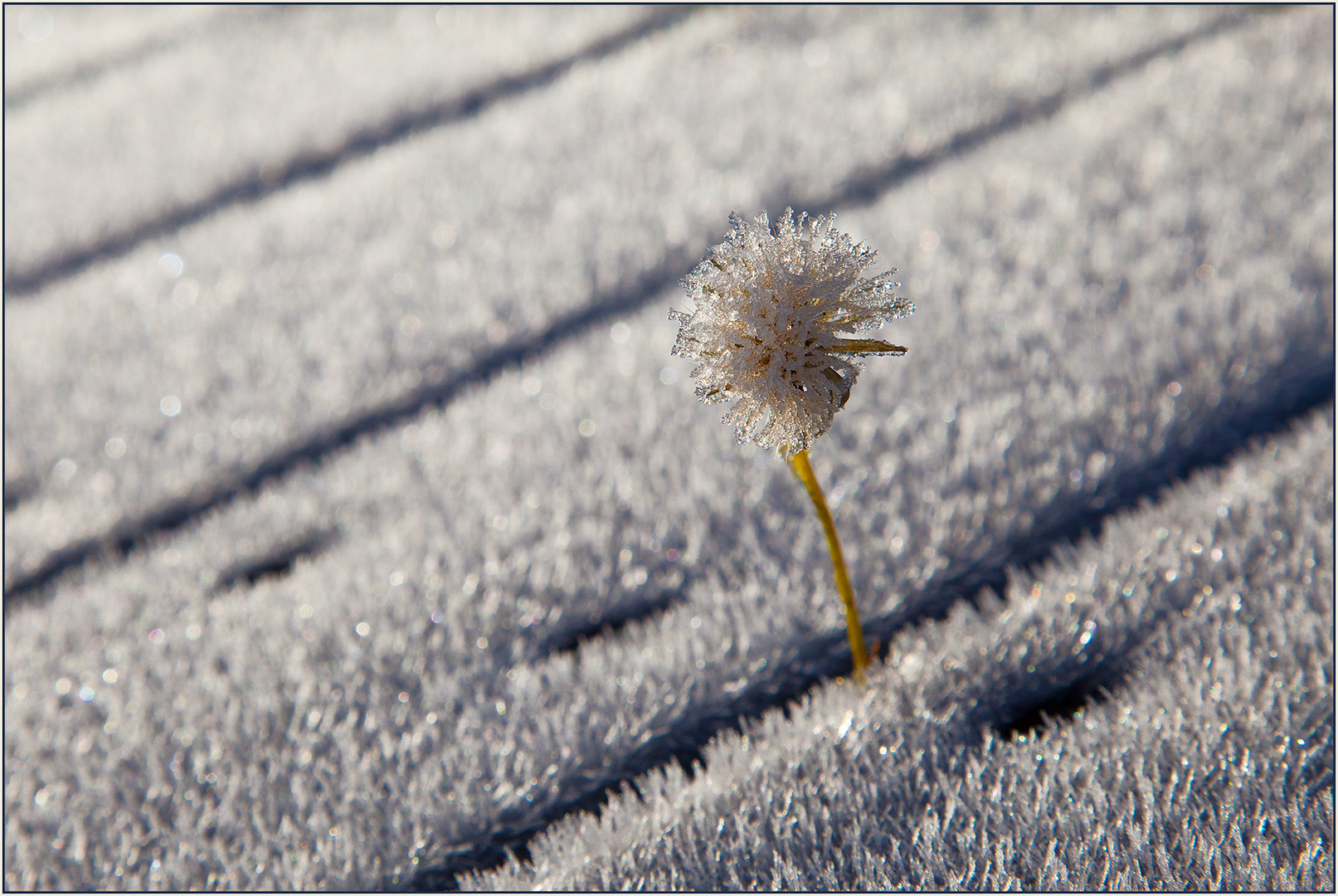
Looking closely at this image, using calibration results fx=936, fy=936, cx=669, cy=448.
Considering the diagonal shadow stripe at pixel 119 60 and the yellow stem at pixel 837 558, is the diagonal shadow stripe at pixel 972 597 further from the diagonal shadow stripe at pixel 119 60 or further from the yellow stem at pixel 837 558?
the diagonal shadow stripe at pixel 119 60

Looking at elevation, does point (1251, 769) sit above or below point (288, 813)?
below

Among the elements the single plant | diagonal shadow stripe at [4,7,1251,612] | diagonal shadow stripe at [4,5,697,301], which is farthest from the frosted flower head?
diagonal shadow stripe at [4,5,697,301]

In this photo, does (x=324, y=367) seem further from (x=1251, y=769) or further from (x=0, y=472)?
(x=1251, y=769)

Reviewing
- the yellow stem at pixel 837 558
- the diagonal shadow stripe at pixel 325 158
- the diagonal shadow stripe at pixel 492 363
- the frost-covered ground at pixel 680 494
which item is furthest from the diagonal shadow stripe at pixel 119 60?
the yellow stem at pixel 837 558

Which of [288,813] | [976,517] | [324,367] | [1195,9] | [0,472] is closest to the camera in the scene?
[288,813]

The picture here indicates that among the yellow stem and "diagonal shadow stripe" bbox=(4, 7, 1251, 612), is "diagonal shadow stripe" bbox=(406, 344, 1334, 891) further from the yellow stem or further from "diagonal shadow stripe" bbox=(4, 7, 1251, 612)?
"diagonal shadow stripe" bbox=(4, 7, 1251, 612)

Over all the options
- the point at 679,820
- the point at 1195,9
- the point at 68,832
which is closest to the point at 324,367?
the point at 68,832
